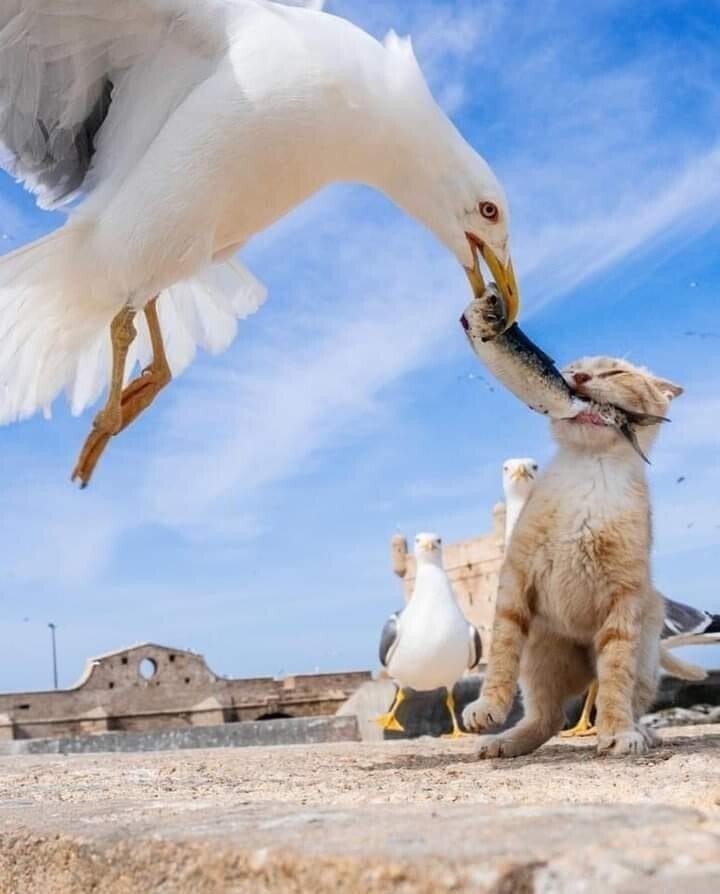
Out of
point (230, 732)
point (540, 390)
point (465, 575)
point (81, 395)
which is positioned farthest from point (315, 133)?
point (465, 575)

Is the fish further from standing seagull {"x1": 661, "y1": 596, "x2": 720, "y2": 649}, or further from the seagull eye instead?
standing seagull {"x1": 661, "y1": 596, "x2": 720, "y2": 649}

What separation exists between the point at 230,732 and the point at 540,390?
15.4ft

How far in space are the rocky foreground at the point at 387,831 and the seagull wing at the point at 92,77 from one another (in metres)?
2.90

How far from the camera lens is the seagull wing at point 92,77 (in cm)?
444

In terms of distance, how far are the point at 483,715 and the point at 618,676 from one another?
38 centimetres

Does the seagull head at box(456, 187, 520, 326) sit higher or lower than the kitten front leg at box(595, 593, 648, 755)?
higher

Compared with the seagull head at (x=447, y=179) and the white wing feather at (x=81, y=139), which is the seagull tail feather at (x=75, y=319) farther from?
the seagull head at (x=447, y=179)

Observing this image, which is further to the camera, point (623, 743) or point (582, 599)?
point (582, 599)

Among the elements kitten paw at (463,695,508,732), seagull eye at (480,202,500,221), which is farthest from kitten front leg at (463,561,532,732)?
seagull eye at (480,202,500,221)

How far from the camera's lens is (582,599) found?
3158mm

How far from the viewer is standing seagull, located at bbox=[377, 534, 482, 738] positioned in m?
6.85

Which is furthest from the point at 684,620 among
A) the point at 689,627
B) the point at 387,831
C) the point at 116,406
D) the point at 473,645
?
the point at 387,831

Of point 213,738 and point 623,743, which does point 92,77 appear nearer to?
point 623,743

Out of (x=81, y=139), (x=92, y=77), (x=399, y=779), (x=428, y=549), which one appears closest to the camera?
(x=399, y=779)
